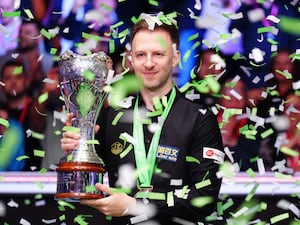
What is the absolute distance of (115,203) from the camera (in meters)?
2.69

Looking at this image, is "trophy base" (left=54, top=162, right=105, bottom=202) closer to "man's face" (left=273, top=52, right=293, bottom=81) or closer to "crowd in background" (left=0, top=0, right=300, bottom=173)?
"crowd in background" (left=0, top=0, right=300, bottom=173)

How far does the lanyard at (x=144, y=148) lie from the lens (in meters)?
2.93

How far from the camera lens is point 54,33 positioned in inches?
178

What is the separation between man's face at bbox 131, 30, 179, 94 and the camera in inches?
113

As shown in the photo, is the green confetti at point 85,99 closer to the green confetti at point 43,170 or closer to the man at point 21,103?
the green confetti at point 43,170

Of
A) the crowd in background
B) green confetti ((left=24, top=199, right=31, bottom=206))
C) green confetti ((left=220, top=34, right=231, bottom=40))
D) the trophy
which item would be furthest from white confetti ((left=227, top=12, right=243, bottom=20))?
green confetti ((left=24, top=199, right=31, bottom=206))

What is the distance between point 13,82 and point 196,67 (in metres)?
1.18

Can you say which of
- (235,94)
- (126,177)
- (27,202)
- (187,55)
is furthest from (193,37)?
(126,177)

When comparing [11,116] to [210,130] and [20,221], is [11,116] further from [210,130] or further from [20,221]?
[210,130]

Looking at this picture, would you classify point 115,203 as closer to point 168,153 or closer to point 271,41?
point 168,153

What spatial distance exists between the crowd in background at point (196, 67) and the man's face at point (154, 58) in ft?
4.77

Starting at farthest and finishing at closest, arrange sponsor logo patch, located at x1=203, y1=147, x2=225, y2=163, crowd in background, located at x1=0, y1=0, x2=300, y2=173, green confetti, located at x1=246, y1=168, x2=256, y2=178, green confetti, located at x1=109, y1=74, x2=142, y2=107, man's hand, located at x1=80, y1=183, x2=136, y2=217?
crowd in background, located at x1=0, y1=0, x2=300, y2=173
green confetti, located at x1=246, y1=168, x2=256, y2=178
green confetti, located at x1=109, y1=74, x2=142, y2=107
sponsor logo patch, located at x1=203, y1=147, x2=225, y2=163
man's hand, located at x1=80, y1=183, x2=136, y2=217

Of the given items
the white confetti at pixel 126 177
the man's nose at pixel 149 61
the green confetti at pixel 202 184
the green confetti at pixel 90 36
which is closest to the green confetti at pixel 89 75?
the man's nose at pixel 149 61

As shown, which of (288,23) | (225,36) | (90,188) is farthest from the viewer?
(288,23)
